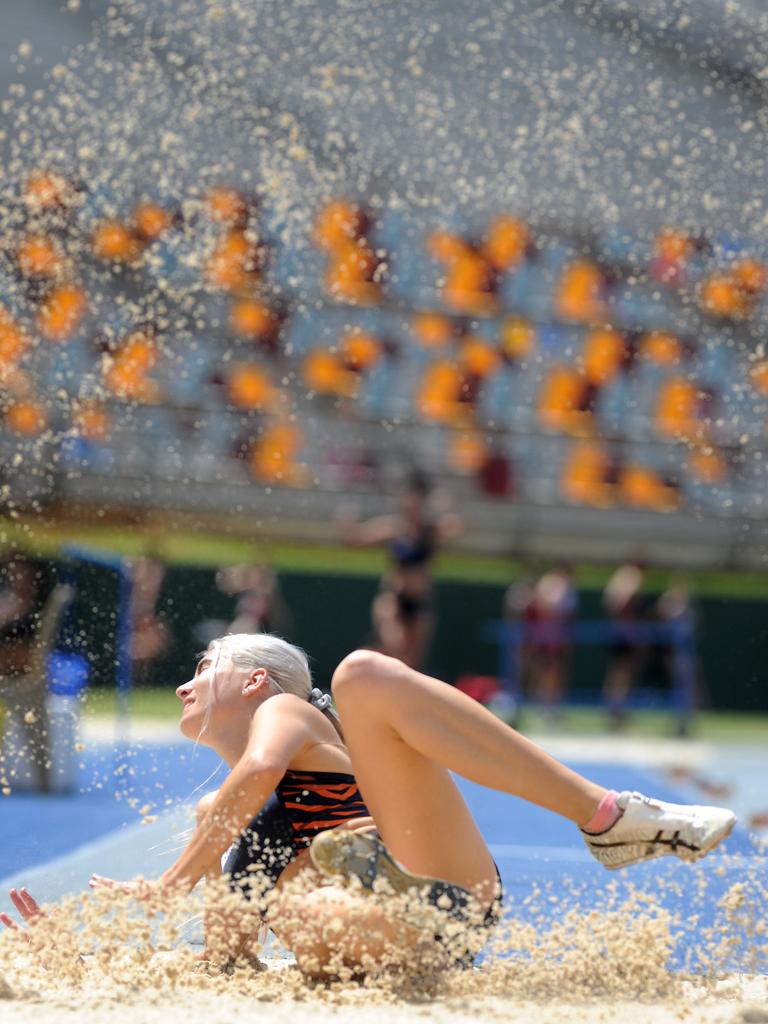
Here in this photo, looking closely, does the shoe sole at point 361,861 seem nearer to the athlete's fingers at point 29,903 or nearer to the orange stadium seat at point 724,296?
the athlete's fingers at point 29,903

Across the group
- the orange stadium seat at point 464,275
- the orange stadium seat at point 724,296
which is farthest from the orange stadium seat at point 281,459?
the orange stadium seat at point 724,296

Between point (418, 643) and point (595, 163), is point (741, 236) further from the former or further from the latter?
point (418, 643)

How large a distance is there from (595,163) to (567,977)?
5.02 m

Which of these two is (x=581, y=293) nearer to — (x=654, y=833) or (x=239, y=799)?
(x=654, y=833)

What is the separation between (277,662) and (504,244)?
360 inches

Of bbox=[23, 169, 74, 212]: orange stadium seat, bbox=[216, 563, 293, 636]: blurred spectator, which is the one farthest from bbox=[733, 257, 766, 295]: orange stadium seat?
bbox=[23, 169, 74, 212]: orange stadium seat

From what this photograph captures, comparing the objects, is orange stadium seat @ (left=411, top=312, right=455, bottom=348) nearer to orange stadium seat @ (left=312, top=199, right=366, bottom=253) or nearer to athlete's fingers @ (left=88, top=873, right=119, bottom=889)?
orange stadium seat @ (left=312, top=199, right=366, bottom=253)

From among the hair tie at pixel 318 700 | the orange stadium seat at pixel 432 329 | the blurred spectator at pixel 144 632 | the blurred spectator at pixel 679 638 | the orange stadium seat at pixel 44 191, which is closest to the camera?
the hair tie at pixel 318 700

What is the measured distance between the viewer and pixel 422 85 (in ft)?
20.3

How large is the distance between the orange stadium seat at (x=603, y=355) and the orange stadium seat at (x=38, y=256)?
7071 mm

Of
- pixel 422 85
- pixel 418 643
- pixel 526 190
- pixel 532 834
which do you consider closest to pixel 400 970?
pixel 532 834

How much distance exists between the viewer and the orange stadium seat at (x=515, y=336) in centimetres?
1070

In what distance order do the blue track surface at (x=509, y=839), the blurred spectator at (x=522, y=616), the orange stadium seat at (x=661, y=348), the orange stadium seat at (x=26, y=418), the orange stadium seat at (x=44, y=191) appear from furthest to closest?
the orange stadium seat at (x=661, y=348), the blurred spectator at (x=522, y=616), the orange stadium seat at (x=26, y=418), the orange stadium seat at (x=44, y=191), the blue track surface at (x=509, y=839)

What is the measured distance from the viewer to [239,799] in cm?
186
